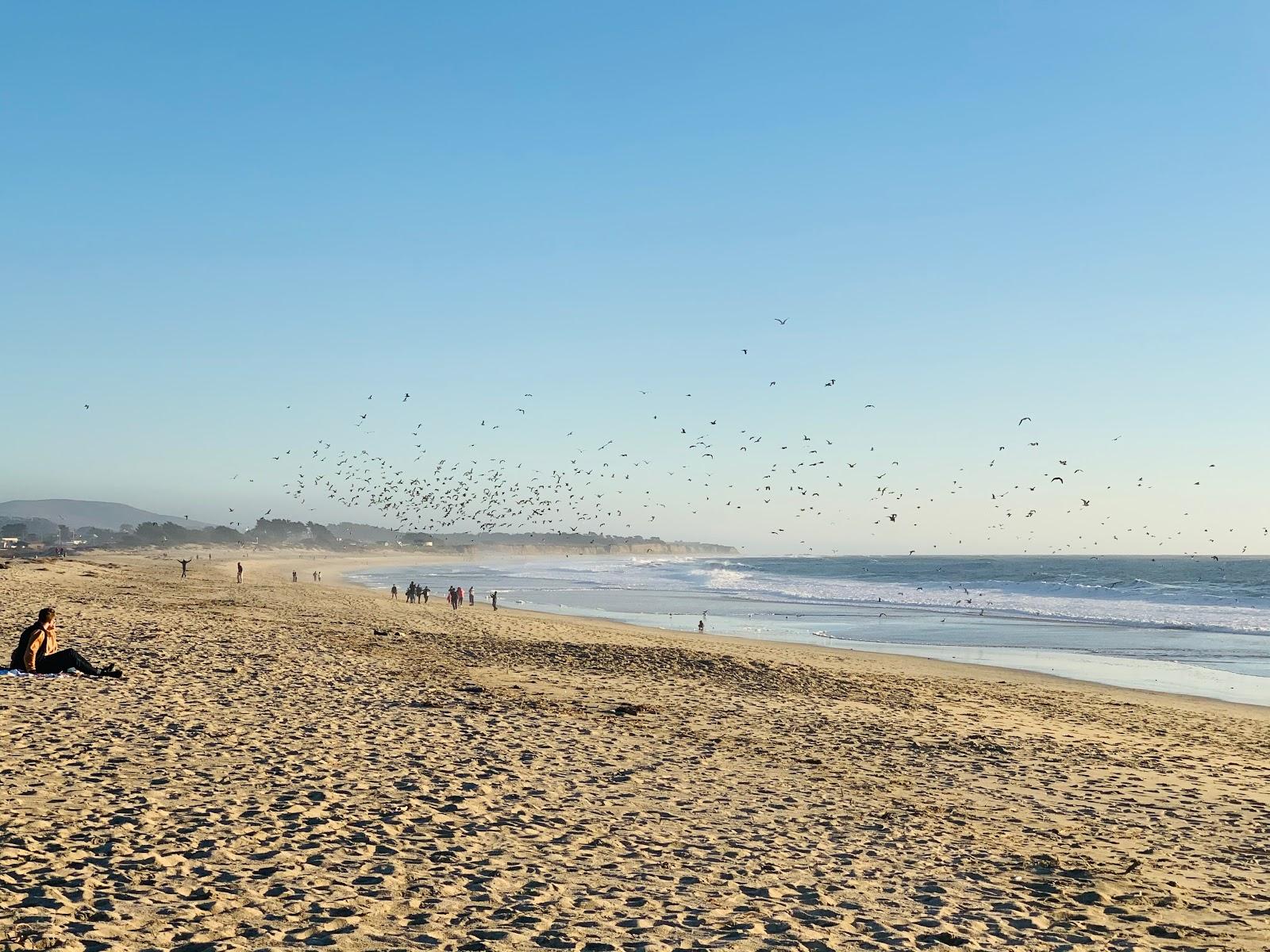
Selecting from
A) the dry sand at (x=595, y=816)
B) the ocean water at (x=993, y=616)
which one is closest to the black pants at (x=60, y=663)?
the dry sand at (x=595, y=816)

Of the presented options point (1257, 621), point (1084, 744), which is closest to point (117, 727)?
point (1084, 744)

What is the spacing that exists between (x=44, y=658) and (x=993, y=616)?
4778 cm

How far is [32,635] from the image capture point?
51.2 ft

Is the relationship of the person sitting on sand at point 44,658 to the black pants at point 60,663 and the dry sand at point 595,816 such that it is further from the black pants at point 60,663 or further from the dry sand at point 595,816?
the dry sand at point 595,816

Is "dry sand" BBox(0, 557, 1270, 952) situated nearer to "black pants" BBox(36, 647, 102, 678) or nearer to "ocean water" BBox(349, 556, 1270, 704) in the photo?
"black pants" BBox(36, 647, 102, 678)

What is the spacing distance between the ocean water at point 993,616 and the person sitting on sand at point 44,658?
2463 cm

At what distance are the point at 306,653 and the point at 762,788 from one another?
13.2 m

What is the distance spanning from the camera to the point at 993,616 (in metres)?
53.2

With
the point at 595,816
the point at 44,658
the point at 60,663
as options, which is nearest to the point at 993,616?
the point at 60,663

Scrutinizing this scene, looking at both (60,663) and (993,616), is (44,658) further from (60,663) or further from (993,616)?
(993,616)

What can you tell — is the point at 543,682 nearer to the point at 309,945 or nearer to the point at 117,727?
the point at 117,727

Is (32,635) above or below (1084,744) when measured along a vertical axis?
above

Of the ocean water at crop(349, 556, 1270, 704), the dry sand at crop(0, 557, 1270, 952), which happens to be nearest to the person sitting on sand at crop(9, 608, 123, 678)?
the dry sand at crop(0, 557, 1270, 952)

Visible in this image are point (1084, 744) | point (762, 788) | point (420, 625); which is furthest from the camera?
point (420, 625)
